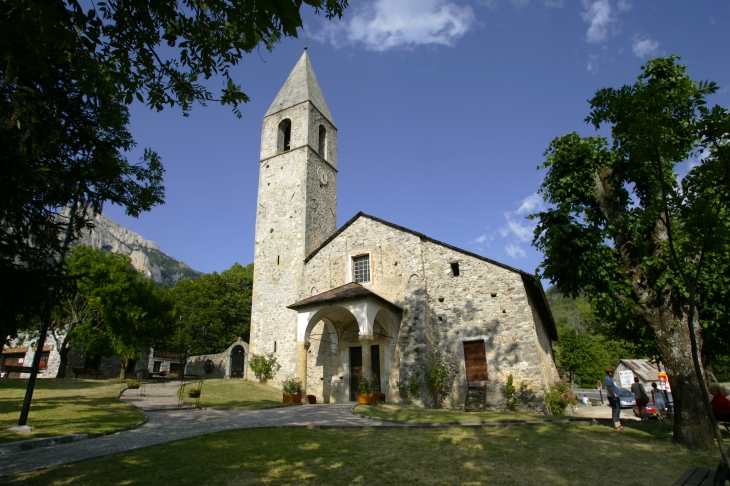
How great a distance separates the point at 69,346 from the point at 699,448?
3053cm

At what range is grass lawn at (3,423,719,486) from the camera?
5.32m

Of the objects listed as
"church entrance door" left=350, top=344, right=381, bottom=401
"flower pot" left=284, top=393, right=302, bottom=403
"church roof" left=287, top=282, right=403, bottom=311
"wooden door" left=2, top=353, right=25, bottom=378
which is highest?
"church roof" left=287, top=282, right=403, bottom=311

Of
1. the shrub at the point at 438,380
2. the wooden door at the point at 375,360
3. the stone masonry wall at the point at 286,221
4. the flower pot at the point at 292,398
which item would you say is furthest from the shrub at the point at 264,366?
the shrub at the point at 438,380

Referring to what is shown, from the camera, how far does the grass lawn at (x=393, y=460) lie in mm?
5316

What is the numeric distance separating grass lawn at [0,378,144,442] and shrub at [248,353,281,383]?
5804 mm

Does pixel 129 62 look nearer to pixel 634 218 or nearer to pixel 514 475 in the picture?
pixel 514 475

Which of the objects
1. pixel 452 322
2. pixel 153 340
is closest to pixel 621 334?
pixel 452 322

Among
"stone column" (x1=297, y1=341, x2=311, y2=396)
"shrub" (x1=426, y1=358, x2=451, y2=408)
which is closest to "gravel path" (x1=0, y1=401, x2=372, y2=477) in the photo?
"stone column" (x1=297, y1=341, x2=311, y2=396)

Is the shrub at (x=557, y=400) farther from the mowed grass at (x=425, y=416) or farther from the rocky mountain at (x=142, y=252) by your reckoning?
the rocky mountain at (x=142, y=252)

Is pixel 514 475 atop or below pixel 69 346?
below

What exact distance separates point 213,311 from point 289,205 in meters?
19.2

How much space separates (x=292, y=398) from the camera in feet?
52.9

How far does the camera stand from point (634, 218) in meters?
8.97

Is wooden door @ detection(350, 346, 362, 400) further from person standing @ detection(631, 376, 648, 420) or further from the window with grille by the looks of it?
person standing @ detection(631, 376, 648, 420)
